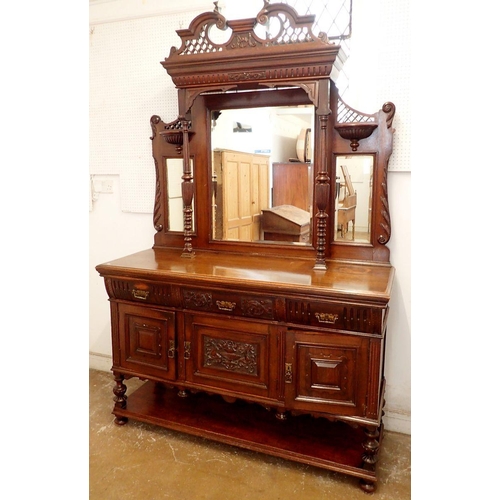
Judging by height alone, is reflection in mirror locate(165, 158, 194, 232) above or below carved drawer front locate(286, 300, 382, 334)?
above

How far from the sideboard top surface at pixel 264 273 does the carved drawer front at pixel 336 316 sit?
0.21 ft

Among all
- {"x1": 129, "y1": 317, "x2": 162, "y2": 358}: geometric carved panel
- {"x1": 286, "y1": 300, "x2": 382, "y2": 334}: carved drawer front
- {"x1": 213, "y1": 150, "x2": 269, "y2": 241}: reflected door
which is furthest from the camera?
{"x1": 213, "y1": 150, "x2": 269, "y2": 241}: reflected door

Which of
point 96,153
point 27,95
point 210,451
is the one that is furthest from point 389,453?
point 96,153

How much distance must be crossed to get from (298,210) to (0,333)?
7.02 feet

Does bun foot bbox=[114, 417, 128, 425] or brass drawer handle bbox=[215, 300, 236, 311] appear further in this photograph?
bun foot bbox=[114, 417, 128, 425]

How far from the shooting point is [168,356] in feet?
7.54

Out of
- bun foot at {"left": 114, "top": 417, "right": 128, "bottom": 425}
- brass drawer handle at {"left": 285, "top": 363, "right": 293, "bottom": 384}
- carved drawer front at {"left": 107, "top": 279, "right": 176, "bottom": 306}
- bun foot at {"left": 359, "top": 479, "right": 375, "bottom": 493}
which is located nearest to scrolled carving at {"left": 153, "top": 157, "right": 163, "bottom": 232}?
carved drawer front at {"left": 107, "top": 279, "right": 176, "bottom": 306}

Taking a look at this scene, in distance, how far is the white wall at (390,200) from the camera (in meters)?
2.20

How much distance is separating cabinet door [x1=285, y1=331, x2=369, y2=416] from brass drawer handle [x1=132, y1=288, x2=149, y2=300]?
2.75 feet

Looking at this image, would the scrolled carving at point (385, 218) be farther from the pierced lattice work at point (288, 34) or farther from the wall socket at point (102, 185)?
the wall socket at point (102, 185)

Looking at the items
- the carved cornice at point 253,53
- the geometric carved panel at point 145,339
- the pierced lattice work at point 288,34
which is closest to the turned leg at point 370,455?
the geometric carved panel at point 145,339

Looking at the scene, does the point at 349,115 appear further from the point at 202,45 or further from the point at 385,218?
the point at 202,45

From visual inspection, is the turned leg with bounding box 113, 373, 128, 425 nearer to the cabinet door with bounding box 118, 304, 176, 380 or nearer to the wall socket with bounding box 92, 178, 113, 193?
the cabinet door with bounding box 118, 304, 176, 380

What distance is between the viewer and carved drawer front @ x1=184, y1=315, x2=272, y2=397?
2076mm
